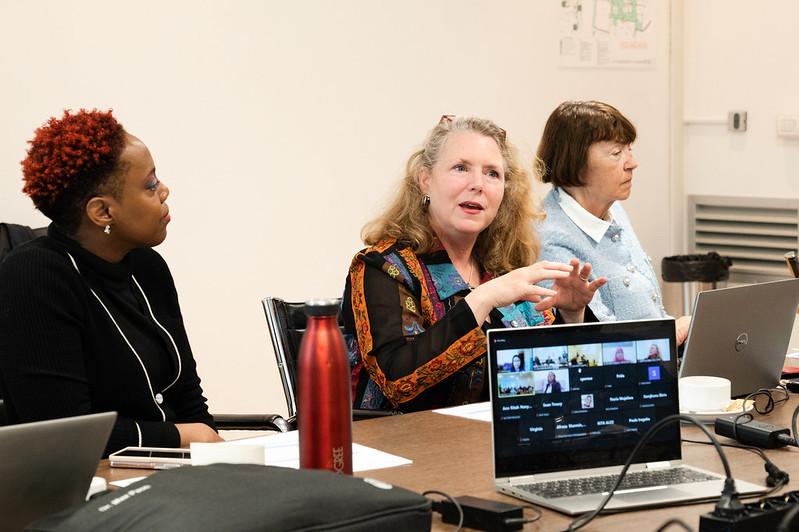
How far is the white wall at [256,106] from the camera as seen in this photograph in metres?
3.72

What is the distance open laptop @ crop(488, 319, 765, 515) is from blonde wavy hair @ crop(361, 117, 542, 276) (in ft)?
3.37

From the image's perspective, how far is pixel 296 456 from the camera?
1.94m

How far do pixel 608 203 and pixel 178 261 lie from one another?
1540mm

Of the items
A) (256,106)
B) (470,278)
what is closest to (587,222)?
(470,278)

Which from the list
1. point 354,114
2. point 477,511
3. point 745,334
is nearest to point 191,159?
point 354,114

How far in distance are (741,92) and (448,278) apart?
314 cm

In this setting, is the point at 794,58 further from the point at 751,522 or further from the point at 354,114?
the point at 751,522

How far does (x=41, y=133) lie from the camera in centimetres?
236

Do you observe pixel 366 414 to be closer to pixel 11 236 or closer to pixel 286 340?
pixel 286 340

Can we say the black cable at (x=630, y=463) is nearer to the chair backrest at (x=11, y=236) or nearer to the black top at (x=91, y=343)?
the black top at (x=91, y=343)

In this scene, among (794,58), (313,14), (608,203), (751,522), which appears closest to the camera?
(751,522)

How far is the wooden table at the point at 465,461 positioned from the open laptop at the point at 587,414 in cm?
5

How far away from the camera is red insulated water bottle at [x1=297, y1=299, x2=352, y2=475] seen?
145 cm

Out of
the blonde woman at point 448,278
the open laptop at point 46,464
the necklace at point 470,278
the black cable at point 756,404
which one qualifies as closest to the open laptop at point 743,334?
the black cable at point 756,404
